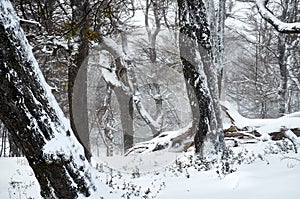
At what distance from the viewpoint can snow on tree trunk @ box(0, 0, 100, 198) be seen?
11.3ft

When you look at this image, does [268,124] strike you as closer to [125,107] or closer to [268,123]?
[268,123]

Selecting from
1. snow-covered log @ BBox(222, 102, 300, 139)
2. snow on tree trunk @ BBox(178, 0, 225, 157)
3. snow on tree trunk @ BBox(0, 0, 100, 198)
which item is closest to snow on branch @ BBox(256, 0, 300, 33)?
snow on tree trunk @ BBox(178, 0, 225, 157)

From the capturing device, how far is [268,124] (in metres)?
11.6

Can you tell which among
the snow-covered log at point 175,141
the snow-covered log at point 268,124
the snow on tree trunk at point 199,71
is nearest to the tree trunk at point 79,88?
the snow on tree trunk at point 199,71

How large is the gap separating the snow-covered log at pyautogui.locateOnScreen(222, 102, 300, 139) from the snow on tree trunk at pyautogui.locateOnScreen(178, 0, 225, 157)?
14.5 feet

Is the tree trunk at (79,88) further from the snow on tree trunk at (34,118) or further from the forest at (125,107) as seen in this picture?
the snow on tree trunk at (34,118)

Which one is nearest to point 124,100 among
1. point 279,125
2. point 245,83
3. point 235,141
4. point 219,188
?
point 235,141

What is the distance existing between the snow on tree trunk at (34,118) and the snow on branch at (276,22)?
3180mm

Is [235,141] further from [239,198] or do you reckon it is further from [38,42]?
[239,198]

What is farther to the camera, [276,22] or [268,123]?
[268,123]

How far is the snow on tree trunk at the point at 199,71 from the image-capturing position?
7.40 meters

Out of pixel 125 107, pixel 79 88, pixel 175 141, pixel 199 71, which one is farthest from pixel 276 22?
pixel 125 107

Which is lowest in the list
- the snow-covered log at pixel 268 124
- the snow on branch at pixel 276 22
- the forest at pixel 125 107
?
the snow-covered log at pixel 268 124

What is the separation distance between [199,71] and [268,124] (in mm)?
5247
